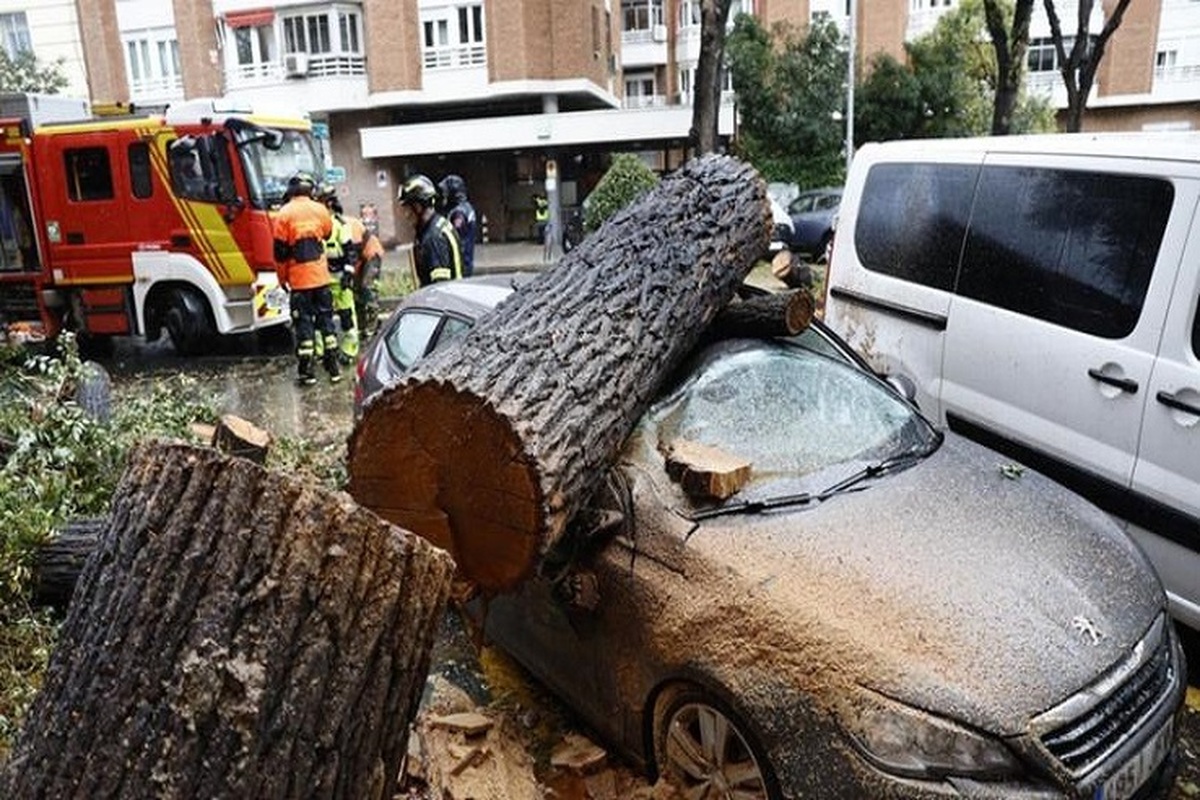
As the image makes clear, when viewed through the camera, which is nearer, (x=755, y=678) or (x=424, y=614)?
(x=424, y=614)

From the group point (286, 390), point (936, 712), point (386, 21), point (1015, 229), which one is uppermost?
point (386, 21)

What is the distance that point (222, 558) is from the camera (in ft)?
6.31

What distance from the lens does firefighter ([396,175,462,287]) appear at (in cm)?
786

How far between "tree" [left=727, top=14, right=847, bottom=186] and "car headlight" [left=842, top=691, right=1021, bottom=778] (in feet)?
82.1

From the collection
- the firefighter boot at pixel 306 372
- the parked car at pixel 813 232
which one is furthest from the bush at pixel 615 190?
the firefighter boot at pixel 306 372

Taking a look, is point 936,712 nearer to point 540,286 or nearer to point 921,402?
point 540,286

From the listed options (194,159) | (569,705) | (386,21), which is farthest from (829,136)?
(569,705)

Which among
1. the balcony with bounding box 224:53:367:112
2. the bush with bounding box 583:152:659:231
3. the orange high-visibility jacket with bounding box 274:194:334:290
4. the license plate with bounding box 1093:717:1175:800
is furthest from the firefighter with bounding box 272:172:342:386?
the balcony with bounding box 224:53:367:112

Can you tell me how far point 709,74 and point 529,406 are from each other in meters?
9.58

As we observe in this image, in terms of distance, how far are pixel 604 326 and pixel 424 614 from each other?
1685mm

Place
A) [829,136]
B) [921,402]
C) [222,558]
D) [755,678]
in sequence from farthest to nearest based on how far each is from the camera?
1. [829,136]
2. [921,402]
3. [755,678]
4. [222,558]

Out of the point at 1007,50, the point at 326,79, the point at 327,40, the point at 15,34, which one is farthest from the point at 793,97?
the point at 15,34

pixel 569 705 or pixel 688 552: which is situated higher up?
pixel 688 552

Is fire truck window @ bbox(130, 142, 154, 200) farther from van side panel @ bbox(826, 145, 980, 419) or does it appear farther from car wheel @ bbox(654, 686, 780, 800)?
car wheel @ bbox(654, 686, 780, 800)
